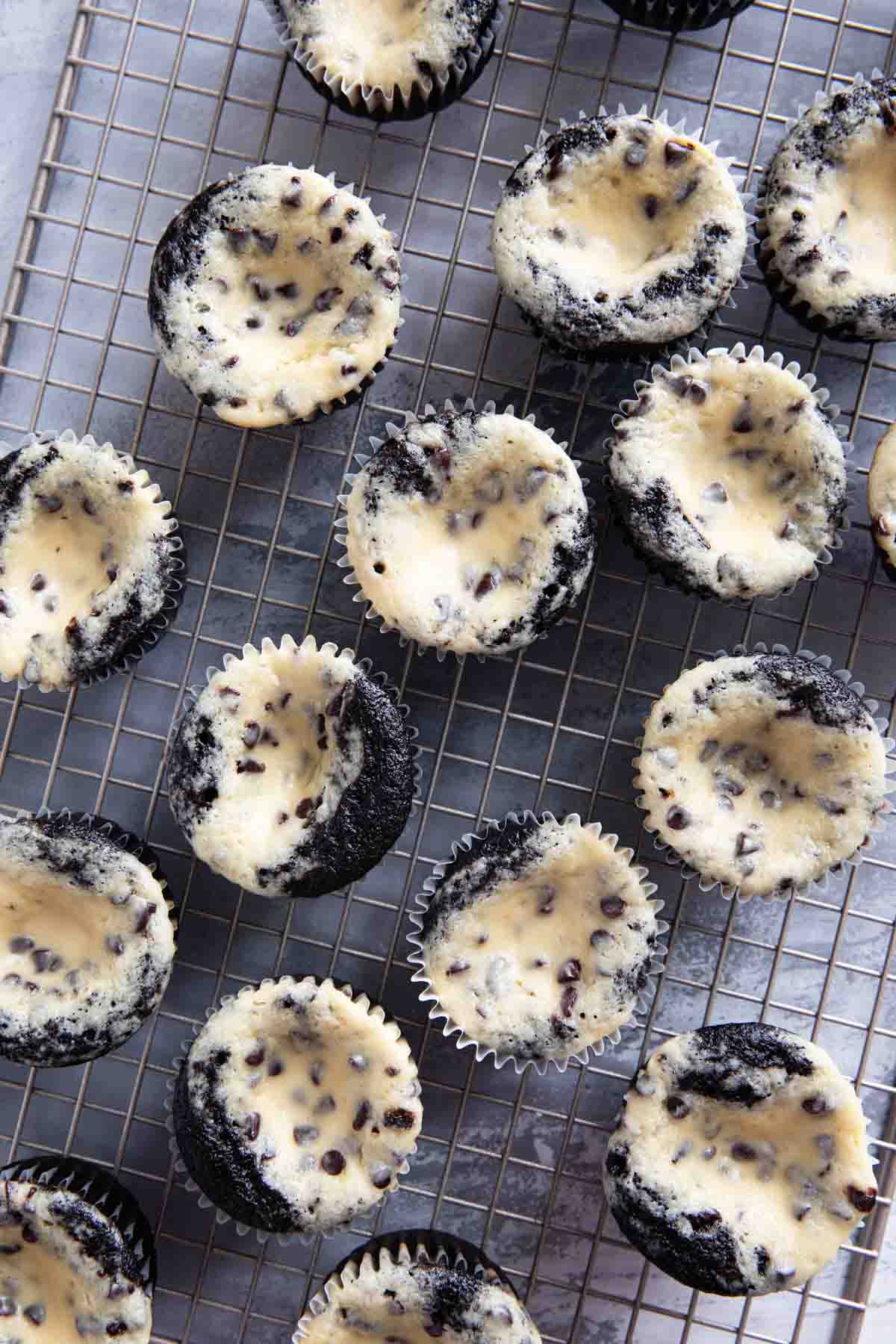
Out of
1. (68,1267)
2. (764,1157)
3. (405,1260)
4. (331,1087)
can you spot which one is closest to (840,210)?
A: (764,1157)

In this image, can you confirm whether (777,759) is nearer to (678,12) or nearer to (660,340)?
(660,340)

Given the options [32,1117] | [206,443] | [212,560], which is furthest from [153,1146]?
[206,443]

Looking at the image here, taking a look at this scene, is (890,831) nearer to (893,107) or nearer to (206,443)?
(893,107)

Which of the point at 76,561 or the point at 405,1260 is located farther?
the point at 76,561

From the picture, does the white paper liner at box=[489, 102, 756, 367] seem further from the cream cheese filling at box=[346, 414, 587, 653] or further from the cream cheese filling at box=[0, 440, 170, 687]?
the cream cheese filling at box=[0, 440, 170, 687]

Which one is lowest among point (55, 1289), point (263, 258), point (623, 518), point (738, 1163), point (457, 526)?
point (55, 1289)

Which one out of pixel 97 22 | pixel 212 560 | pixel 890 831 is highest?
pixel 97 22
